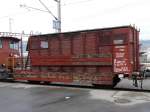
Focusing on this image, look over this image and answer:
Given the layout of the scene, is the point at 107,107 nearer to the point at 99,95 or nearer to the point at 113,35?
the point at 99,95

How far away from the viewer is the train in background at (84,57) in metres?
16.1

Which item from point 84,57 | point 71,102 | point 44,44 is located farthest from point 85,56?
point 71,102

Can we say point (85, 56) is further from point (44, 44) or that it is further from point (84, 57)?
point (44, 44)

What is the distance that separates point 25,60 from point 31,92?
5.78 meters

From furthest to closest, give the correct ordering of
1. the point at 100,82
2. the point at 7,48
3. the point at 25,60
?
the point at 7,48, the point at 25,60, the point at 100,82

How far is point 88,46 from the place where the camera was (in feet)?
56.9

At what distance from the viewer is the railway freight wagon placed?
16094mm

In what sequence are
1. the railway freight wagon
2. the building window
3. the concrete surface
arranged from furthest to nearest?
1. the building window
2. the railway freight wagon
3. the concrete surface

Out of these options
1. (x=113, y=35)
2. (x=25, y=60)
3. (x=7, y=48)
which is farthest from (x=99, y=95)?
(x=7, y=48)

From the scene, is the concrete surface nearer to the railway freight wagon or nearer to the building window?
the railway freight wagon

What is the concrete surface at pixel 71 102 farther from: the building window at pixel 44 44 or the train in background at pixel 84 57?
the building window at pixel 44 44

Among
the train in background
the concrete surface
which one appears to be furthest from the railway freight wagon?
the concrete surface

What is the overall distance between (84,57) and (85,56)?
0.08m

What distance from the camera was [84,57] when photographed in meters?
17.3
